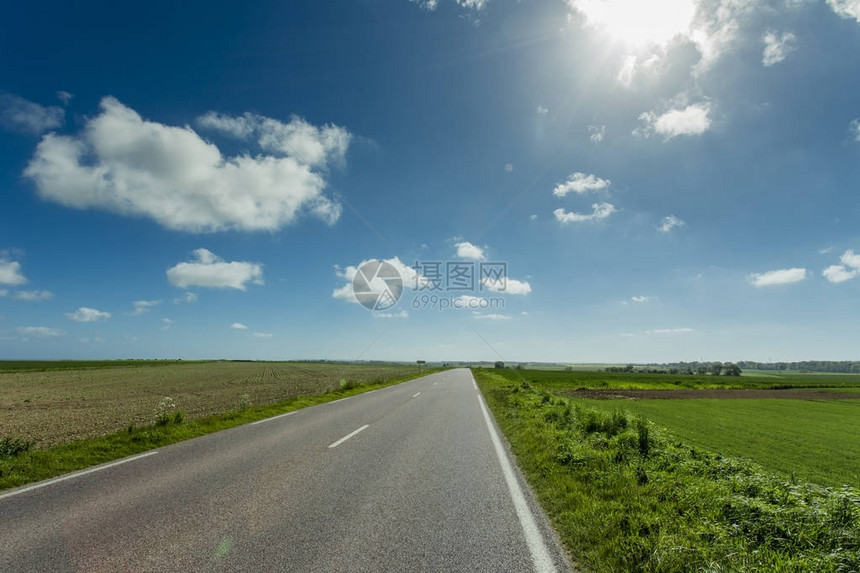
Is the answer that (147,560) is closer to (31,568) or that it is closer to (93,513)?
(31,568)

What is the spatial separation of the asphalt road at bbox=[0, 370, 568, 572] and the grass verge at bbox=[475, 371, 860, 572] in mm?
454

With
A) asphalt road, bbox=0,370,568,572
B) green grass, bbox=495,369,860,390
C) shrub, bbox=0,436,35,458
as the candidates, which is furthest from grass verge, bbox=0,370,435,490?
green grass, bbox=495,369,860,390

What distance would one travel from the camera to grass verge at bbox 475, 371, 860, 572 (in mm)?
3500

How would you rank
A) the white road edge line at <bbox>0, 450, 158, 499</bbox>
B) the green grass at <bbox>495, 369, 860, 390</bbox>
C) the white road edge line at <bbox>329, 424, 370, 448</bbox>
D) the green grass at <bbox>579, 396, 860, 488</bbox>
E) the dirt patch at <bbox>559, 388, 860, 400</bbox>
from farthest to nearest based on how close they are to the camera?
1. the green grass at <bbox>495, 369, 860, 390</bbox>
2. the dirt patch at <bbox>559, 388, 860, 400</bbox>
3. the green grass at <bbox>579, 396, 860, 488</bbox>
4. the white road edge line at <bbox>329, 424, 370, 448</bbox>
5. the white road edge line at <bbox>0, 450, 158, 499</bbox>

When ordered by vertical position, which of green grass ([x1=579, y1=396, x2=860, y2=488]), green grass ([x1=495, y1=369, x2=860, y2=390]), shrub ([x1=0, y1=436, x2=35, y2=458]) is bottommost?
green grass ([x1=495, y1=369, x2=860, y2=390])

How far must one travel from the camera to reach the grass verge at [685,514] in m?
3.50

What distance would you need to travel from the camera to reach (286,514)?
462 centimetres

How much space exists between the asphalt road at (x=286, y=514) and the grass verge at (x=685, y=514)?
1.49ft

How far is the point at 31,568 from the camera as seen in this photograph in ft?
11.3

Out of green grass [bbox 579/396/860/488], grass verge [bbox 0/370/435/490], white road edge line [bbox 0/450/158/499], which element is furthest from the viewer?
green grass [bbox 579/396/860/488]

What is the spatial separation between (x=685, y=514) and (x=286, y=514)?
16.0ft

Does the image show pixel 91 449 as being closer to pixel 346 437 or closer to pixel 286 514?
pixel 346 437

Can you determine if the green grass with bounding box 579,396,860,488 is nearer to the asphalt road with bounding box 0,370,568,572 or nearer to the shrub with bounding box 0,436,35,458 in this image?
the asphalt road with bounding box 0,370,568,572

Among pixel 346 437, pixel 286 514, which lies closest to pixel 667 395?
pixel 346 437
